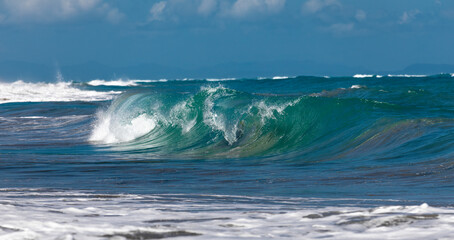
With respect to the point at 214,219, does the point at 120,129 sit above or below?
above

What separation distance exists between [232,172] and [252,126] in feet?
18.6

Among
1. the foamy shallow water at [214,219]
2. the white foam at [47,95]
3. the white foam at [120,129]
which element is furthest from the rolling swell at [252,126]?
the white foam at [47,95]

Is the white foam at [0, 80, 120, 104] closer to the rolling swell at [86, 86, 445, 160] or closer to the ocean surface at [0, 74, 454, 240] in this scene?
the ocean surface at [0, 74, 454, 240]

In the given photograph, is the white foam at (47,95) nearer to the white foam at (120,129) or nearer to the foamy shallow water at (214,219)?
the white foam at (120,129)

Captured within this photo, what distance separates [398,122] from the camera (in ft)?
43.2

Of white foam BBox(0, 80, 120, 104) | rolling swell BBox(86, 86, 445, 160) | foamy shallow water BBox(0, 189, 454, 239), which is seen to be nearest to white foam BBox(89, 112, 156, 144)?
rolling swell BBox(86, 86, 445, 160)

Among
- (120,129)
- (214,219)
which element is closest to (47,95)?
(120,129)

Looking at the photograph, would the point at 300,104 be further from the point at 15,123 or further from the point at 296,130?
the point at 15,123

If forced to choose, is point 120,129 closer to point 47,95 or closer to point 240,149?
point 240,149

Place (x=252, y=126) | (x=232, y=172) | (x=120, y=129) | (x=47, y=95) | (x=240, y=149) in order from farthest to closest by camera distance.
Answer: (x=47, y=95), (x=120, y=129), (x=252, y=126), (x=240, y=149), (x=232, y=172)

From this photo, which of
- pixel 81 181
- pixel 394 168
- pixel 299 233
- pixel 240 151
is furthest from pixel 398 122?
pixel 299 233

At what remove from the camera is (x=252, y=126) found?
48.8 ft

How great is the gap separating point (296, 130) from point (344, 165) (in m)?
4.55

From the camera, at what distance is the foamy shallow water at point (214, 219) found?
14.2 feet
